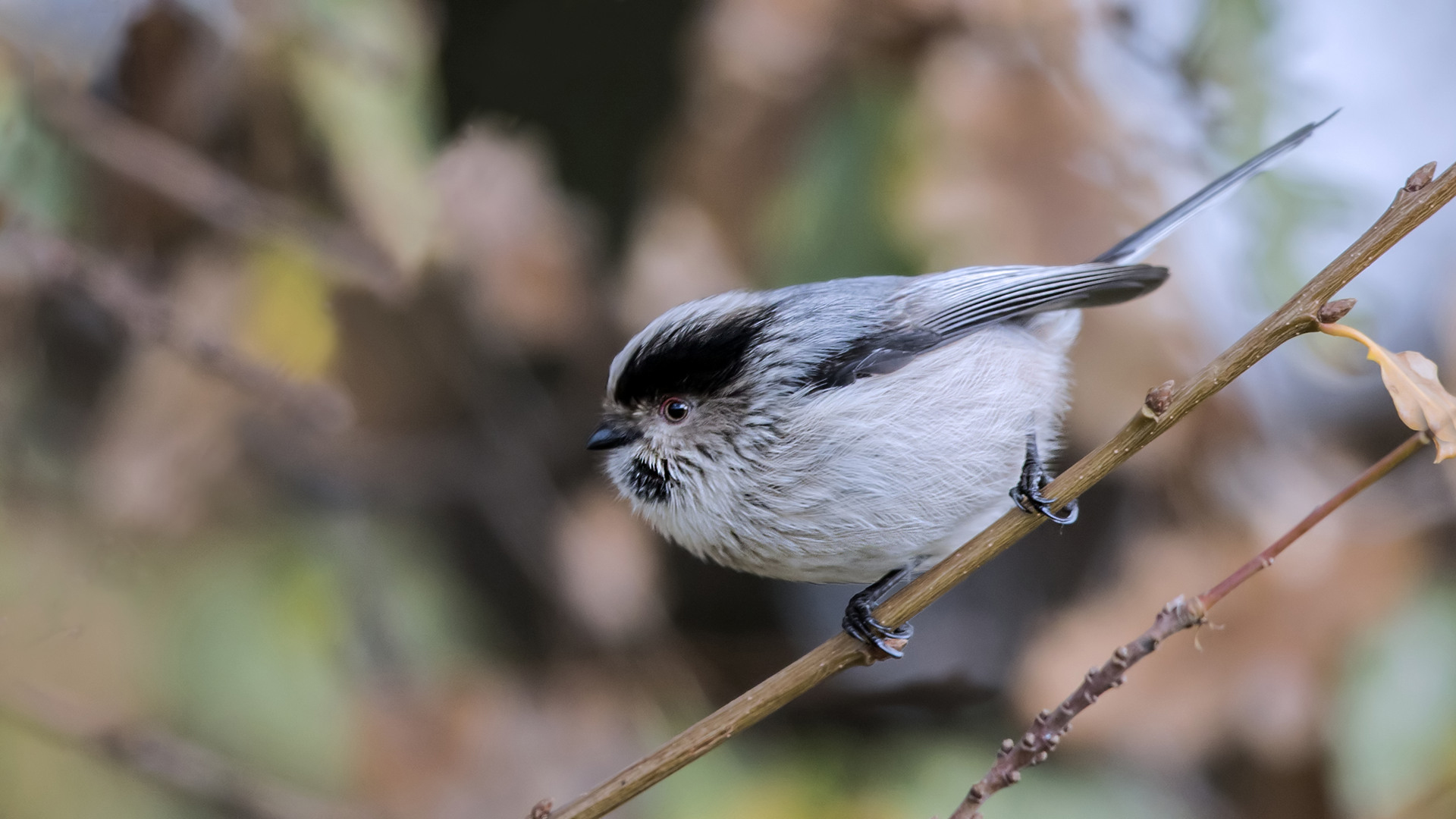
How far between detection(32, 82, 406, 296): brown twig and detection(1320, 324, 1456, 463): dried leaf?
189 centimetres

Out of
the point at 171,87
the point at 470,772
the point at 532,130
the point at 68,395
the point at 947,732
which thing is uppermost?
the point at 171,87

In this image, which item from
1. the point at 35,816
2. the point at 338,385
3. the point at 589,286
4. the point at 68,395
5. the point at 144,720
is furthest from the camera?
the point at 589,286

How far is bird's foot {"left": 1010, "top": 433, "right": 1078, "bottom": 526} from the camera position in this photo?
4.27 feet

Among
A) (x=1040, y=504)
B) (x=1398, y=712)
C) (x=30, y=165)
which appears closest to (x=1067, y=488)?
(x=1040, y=504)

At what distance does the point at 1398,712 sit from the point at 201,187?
256cm

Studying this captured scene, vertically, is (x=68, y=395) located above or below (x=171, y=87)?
below

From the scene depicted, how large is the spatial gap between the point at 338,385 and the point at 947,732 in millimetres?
1539

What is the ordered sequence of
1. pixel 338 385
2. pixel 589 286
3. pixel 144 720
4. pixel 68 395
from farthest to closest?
pixel 589 286
pixel 338 385
pixel 68 395
pixel 144 720

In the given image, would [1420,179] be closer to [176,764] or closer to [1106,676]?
[1106,676]

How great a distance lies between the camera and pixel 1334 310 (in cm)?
99

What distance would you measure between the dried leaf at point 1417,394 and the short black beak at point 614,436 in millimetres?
905

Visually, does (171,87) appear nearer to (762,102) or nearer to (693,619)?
(762,102)

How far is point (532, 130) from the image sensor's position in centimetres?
247

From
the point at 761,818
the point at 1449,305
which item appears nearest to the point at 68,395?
the point at 761,818
